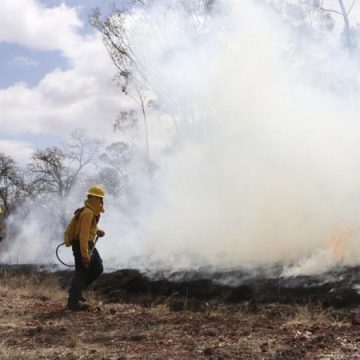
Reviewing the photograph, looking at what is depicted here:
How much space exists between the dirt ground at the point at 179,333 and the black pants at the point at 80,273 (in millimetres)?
301

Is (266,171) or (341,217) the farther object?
(266,171)

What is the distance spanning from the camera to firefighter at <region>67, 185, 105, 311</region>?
6.79 m

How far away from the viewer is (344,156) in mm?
9164

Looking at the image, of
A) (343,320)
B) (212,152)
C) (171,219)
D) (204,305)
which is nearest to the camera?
(343,320)

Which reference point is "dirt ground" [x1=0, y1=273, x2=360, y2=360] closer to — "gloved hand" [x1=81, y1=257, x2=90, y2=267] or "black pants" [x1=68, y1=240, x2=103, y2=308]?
"black pants" [x1=68, y1=240, x2=103, y2=308]

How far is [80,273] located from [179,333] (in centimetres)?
218

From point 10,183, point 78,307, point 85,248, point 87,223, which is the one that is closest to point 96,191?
point 87,223

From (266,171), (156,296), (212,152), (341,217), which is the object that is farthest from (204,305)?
(212,152)

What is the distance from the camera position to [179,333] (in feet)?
17.3

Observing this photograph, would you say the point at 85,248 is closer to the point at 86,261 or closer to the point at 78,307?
the point at 86,261

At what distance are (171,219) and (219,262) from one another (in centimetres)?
367

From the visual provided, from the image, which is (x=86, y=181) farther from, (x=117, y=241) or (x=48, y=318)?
(x=48, y=318)

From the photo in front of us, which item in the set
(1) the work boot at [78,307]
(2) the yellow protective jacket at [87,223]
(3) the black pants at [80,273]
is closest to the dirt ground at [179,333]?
(1) the work boot at [78,307]

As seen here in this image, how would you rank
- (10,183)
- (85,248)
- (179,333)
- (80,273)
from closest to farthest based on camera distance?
(179,333) → (85,248) → (80,273) → (10,183)
